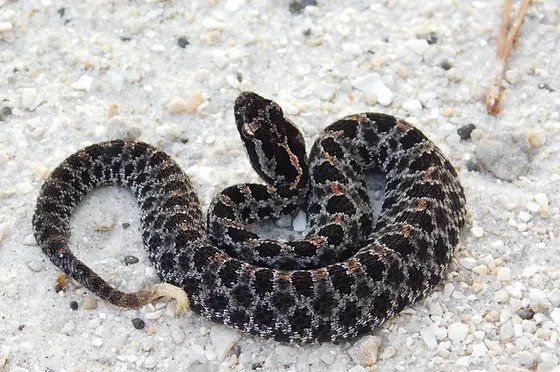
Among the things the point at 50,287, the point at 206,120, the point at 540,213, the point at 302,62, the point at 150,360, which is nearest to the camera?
the point at 150,360

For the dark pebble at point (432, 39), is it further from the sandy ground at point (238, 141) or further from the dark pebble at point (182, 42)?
Answer: the dark pebble at point (182, 42)

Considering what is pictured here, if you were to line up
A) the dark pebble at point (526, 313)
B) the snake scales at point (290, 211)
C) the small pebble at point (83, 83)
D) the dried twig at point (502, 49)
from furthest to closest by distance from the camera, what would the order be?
the small pebble at point (83, 83) < the dried twig at point (502, 49) < the dark pebble at point (526, 313) < the snake scales at point (290, 211)

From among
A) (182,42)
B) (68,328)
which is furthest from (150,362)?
(182,42)

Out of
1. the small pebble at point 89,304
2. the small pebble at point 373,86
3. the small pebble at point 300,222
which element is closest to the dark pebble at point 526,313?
the small pebble at point 300,222

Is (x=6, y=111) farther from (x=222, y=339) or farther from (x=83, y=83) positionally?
(x=222, y=339)

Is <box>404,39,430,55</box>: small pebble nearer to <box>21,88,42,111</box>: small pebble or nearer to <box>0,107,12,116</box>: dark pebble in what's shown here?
<box>21,88,42,111</box>: small pebble

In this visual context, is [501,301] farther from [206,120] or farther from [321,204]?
[206,120]

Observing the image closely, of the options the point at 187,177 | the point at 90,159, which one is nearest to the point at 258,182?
the point at 187,177
